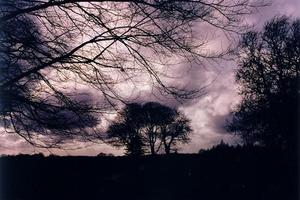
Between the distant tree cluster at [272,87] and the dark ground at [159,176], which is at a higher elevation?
the distant tree cluster at [272,87]

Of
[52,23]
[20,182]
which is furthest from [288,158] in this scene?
[52,23]

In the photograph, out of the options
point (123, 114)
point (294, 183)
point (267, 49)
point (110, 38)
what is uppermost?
point (267, 49)

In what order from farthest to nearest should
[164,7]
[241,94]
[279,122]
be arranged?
[241,94], [279,122], [164,7]

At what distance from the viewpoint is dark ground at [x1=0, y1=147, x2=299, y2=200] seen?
10695 mm

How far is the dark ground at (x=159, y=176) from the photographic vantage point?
35.1ft

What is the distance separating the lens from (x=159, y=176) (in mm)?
11359

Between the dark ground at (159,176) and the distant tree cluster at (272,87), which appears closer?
the dark ground at (159,176)

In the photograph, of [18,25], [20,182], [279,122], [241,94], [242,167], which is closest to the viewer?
[18,25]

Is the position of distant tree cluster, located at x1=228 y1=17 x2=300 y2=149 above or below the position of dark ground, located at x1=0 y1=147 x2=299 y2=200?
above

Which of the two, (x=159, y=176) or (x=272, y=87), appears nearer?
(x=159, y=176)

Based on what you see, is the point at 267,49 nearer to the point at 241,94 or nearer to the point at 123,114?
the point at 241,94

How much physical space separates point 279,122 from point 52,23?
1545 centimetres

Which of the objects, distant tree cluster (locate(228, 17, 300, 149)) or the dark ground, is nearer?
the dark ground

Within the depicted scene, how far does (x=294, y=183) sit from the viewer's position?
37.9ft
